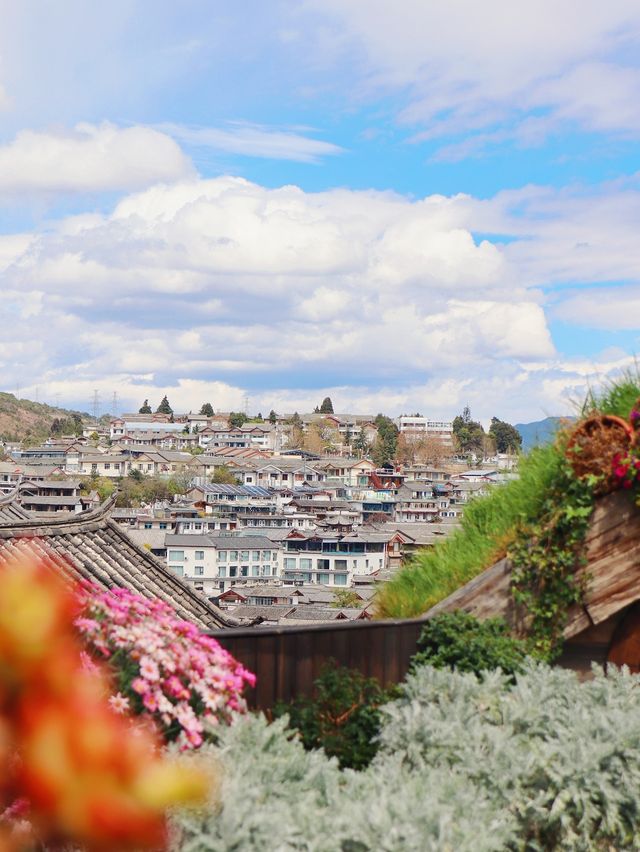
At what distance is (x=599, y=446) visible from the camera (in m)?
5.69

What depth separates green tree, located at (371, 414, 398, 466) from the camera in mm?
150625

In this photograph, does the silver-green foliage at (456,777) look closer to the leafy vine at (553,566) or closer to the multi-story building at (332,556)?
the leafy vine at (553,566)

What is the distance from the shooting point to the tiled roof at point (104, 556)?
13.5 m

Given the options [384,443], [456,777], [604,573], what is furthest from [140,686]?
[384,443]

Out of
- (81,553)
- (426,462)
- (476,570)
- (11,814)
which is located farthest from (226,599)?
(426,462)

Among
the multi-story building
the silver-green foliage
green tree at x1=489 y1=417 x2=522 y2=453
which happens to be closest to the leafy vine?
the silver-green foliage

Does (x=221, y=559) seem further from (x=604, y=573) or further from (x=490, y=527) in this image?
(x=604, y=573)

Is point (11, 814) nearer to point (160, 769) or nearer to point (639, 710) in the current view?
Answer: point (160, 769)

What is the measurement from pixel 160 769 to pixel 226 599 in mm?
66711

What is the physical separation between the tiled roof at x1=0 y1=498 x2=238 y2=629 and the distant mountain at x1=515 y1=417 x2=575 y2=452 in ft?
25.8

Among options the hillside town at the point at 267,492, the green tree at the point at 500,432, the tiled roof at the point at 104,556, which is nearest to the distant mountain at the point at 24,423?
the hillside town at the point at 267,492

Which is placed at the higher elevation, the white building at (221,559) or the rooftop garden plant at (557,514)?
the rooftop garden plant at (557,514)

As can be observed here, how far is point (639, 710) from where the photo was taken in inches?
187

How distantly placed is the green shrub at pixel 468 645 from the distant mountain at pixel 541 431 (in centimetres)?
132
